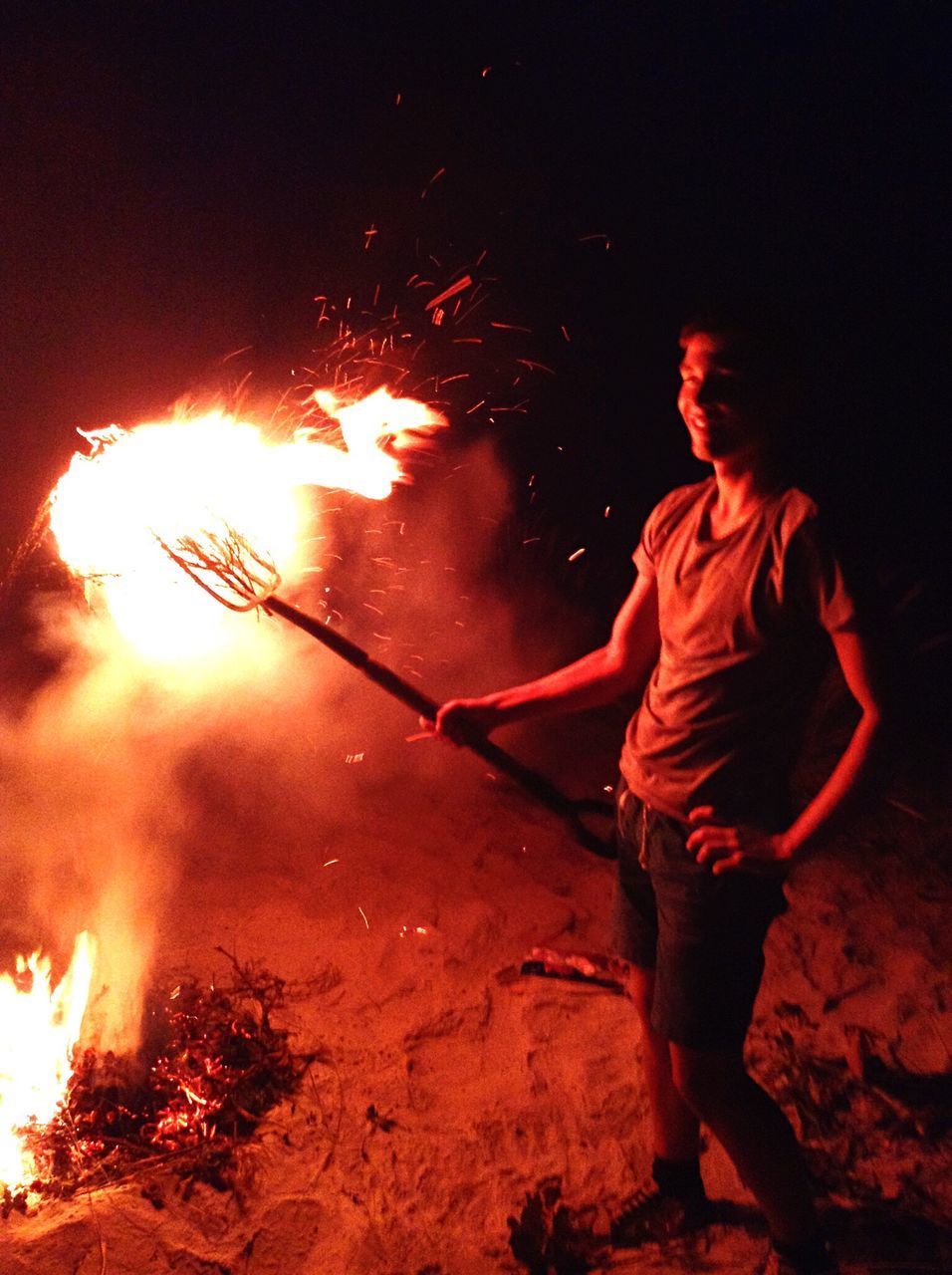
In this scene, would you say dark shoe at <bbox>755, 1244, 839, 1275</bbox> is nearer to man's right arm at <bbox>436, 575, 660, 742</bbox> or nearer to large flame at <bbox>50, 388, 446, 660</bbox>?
man's right arm at <bbox>436, 575, 660, 742</bbox>

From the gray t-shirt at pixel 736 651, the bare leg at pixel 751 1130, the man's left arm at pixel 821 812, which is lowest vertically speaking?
the bare leg at pixel 751 1130

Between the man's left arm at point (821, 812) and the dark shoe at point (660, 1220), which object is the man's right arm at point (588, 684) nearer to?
the man's left arm at point (821, 812)

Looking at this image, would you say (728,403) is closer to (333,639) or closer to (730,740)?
(730,740)

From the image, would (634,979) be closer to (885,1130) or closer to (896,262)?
(885,1130)

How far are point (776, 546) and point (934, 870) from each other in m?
3.64

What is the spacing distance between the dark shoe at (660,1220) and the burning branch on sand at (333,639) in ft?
4.08

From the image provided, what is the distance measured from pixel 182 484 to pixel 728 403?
1.87 m

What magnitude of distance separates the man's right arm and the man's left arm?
590 mm

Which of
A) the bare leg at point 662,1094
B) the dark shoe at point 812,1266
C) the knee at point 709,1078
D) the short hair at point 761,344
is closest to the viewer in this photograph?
the short hair at point 761,344

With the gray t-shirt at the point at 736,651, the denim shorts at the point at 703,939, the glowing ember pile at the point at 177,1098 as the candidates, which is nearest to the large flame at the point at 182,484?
the gray t-shirt at the point at 736,651

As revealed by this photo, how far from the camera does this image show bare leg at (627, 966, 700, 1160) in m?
2.30

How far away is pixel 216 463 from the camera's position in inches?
112

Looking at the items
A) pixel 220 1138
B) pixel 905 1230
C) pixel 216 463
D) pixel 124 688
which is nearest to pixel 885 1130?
pixel 905 1230

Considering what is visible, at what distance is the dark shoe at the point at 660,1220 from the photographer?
2459mm
